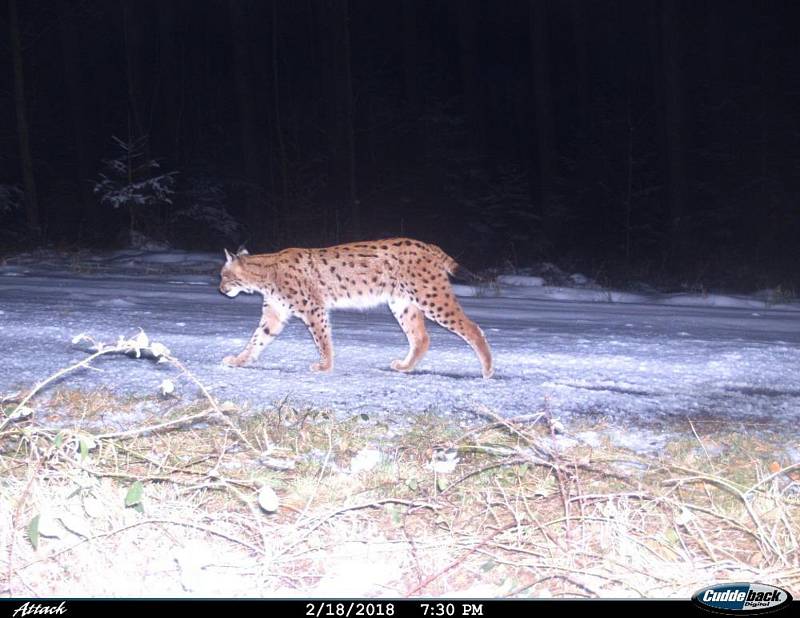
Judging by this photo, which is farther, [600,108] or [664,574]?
[600,108]

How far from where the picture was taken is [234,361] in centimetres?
739

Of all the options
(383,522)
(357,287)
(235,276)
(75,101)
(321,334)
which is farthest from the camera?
(75,101)

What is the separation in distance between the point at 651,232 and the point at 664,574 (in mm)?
23877

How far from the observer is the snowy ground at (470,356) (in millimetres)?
6148

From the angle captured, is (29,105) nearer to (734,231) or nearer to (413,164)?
(413,164)

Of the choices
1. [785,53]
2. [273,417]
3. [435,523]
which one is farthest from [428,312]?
[785,53]

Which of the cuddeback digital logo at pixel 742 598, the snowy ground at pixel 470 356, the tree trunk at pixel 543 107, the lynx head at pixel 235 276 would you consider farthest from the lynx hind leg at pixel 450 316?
the tree trunk at pixel 543 107

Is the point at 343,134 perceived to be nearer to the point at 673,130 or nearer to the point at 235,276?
the point at 673,130

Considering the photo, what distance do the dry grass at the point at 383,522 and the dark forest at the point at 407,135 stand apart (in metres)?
15.2

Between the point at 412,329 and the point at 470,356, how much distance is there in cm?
68

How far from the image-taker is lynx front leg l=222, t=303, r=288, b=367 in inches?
293

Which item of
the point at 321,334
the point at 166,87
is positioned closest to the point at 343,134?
the point at 166,87

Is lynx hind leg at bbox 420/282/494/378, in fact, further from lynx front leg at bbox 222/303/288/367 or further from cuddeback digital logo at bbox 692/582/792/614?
cuddeback digital logo at bbox 692/582/792/614

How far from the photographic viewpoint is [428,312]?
7.69 meters
